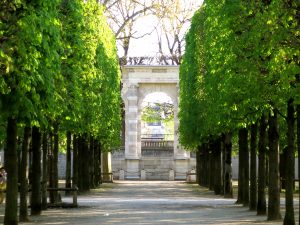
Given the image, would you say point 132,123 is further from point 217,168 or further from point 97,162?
point 217,168

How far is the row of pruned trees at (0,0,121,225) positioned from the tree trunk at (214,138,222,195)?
663 cm

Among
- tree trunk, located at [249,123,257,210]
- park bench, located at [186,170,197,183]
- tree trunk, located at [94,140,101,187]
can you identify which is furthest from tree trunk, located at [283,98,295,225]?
park bench, located at [186,170,197,183]

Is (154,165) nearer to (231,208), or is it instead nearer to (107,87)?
(107,87)

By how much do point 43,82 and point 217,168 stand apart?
3080cm

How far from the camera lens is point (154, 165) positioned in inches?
3300

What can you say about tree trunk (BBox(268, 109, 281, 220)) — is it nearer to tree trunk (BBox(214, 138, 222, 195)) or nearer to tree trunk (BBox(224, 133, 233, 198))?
tree trunk (BBox(224, 133, 233, 198))

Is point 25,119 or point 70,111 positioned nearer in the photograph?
point 25,119

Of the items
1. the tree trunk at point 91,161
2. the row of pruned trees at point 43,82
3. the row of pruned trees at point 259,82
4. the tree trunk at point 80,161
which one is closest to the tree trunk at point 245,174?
the row of pruned trees at point 259,82

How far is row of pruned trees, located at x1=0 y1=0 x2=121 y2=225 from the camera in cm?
1592

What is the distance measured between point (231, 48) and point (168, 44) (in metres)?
57.6

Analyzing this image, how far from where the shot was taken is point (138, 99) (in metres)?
81.1

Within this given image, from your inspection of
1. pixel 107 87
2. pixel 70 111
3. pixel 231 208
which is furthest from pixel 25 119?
pixel 107 87

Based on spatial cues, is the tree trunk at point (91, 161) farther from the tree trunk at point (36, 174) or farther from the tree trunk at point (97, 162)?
the tree trunk at point (36, 174)

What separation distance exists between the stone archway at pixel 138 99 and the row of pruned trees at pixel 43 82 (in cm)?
3316
